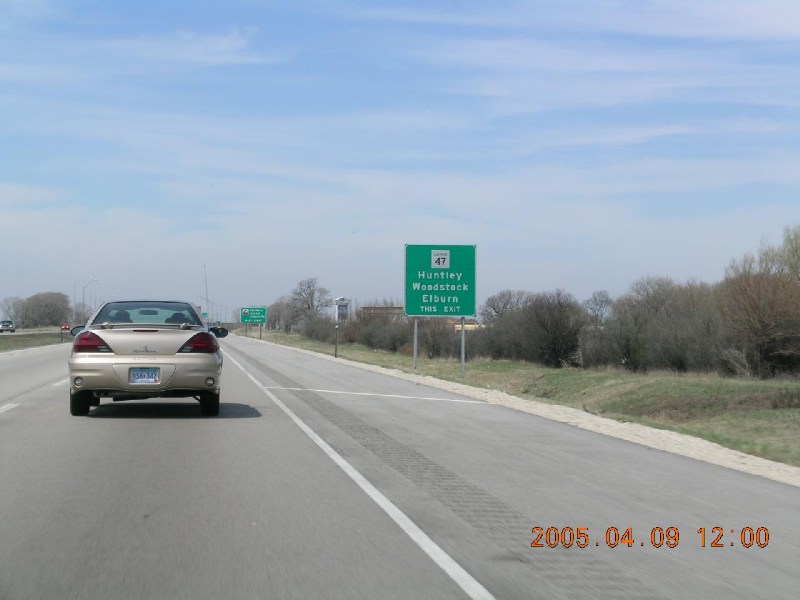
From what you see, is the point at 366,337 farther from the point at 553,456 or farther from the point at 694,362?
the point at 553,456

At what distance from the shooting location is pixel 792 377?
40719 mm

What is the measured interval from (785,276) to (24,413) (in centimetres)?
3803

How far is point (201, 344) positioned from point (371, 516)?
7.36 m

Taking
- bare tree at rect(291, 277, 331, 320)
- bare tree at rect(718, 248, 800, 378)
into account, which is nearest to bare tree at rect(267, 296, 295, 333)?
bare tree at rect(291, 277, 331, 320)

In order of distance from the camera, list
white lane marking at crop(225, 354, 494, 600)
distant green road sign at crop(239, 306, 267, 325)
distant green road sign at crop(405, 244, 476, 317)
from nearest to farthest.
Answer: white lane marking at crop(225, 354, 494, 600) → distant green road sign at crop(405, 244, 476, 317) → distant green road sign at crop(239, 306, 267, 325)

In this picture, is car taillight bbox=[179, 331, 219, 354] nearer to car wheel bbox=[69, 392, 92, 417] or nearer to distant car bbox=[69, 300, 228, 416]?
distant car bbox=[69, 300, 228, 416]

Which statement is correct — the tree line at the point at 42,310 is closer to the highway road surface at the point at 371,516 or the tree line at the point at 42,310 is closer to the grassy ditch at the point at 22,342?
the grassy ditch at the point at 22,342

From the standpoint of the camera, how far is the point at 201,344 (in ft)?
46.2

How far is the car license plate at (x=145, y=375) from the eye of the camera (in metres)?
13.6

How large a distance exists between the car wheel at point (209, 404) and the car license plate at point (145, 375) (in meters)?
1.23
